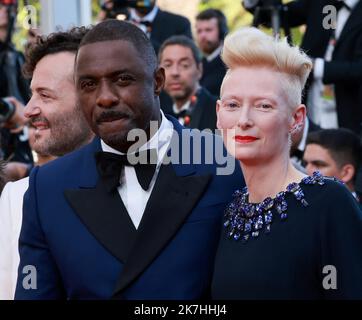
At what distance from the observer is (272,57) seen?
104 inches

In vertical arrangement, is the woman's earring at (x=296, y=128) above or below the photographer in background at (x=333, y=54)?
below

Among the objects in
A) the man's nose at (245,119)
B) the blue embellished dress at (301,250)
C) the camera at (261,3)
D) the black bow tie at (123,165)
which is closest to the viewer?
the blue embellished dress at (301,250)

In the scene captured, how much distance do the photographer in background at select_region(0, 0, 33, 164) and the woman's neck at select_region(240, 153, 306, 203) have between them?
362 centimetres

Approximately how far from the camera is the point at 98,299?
105 inches

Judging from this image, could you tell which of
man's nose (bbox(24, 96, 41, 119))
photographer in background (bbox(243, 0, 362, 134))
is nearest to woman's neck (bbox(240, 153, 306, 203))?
man's nose (bbox(24, 96, 41, 119))

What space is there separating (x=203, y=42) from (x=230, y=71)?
17.4ft

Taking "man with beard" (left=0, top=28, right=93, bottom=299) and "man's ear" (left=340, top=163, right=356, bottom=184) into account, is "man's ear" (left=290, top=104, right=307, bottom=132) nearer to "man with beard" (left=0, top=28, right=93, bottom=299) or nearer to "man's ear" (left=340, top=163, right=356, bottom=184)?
"man with beard" (left=0, top=28, right=93, bottom=299)

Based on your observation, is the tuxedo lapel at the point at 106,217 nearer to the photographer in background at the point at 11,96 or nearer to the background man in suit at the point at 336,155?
the background man in suit at the point at 336,155

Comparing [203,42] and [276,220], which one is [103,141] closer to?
[276,220]

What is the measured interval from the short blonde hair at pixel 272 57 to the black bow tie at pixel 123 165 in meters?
0.41

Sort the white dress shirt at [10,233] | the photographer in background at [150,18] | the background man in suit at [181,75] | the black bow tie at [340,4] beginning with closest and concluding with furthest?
the white dress shirt at [10,233] < the black bow tie at [340,4] < the background man in suit at [181,75] < the photographer in background at [150,18]

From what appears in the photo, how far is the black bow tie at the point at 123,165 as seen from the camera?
281 centimetres

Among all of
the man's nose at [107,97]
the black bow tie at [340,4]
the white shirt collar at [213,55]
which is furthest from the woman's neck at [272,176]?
the white shirt collar at [213,55]
